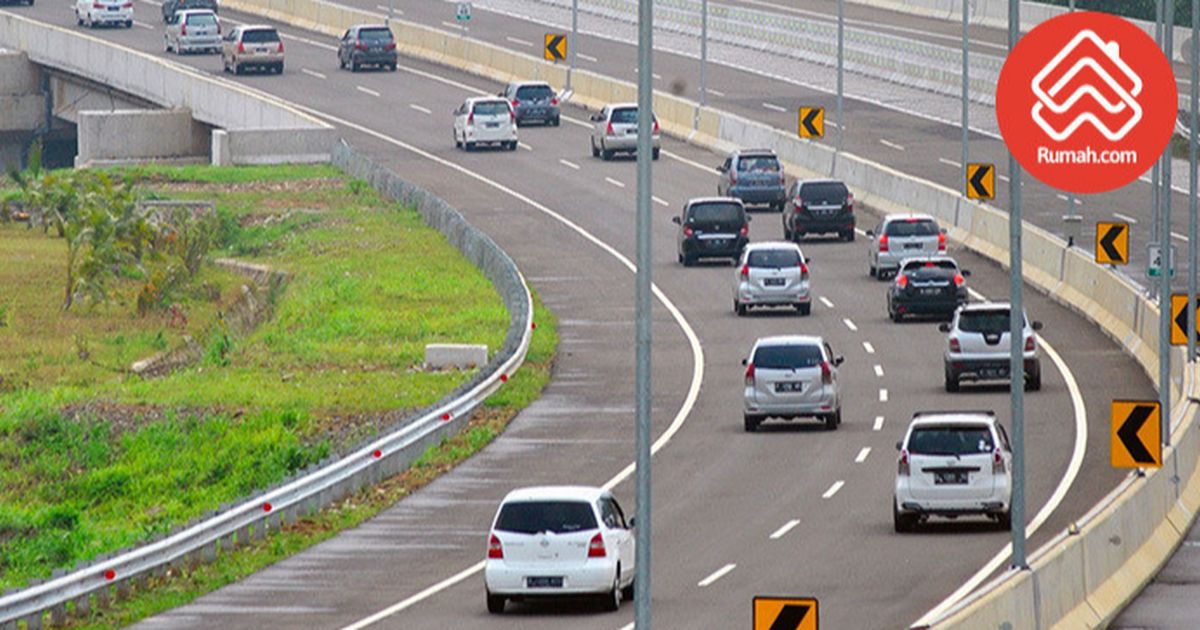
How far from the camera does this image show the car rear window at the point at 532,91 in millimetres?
87938

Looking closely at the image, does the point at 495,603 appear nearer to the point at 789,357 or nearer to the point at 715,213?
the point at 789,357

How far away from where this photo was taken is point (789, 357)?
146ft

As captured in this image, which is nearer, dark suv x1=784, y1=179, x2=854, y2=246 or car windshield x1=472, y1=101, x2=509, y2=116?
dark suv x1=784, y1=179, x2=854, y2=246

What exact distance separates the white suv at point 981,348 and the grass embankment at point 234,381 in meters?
8.02

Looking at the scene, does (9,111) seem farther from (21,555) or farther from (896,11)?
(21,555)

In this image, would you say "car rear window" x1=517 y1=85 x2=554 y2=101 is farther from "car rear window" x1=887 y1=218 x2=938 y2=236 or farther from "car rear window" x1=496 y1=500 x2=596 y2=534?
"car rear window" x1=496 y1=500 x2=596 y2=534

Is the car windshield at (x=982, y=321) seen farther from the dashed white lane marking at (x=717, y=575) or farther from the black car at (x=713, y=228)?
the black car at (x=713, y=228)

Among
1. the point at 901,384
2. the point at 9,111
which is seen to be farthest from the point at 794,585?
the point at 9,111

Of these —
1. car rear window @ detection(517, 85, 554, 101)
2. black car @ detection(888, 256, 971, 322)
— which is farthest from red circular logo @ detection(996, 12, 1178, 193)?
car rear window @ detection(517, 85, 554, 101)

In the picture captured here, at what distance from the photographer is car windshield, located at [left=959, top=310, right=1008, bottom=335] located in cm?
4812

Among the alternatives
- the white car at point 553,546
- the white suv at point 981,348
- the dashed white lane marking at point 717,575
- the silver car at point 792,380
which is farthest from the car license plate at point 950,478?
the white suv at point 981,348

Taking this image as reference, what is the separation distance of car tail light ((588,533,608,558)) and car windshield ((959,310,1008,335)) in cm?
1926

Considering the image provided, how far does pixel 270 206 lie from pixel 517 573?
49723mm

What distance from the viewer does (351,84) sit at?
323 ft
